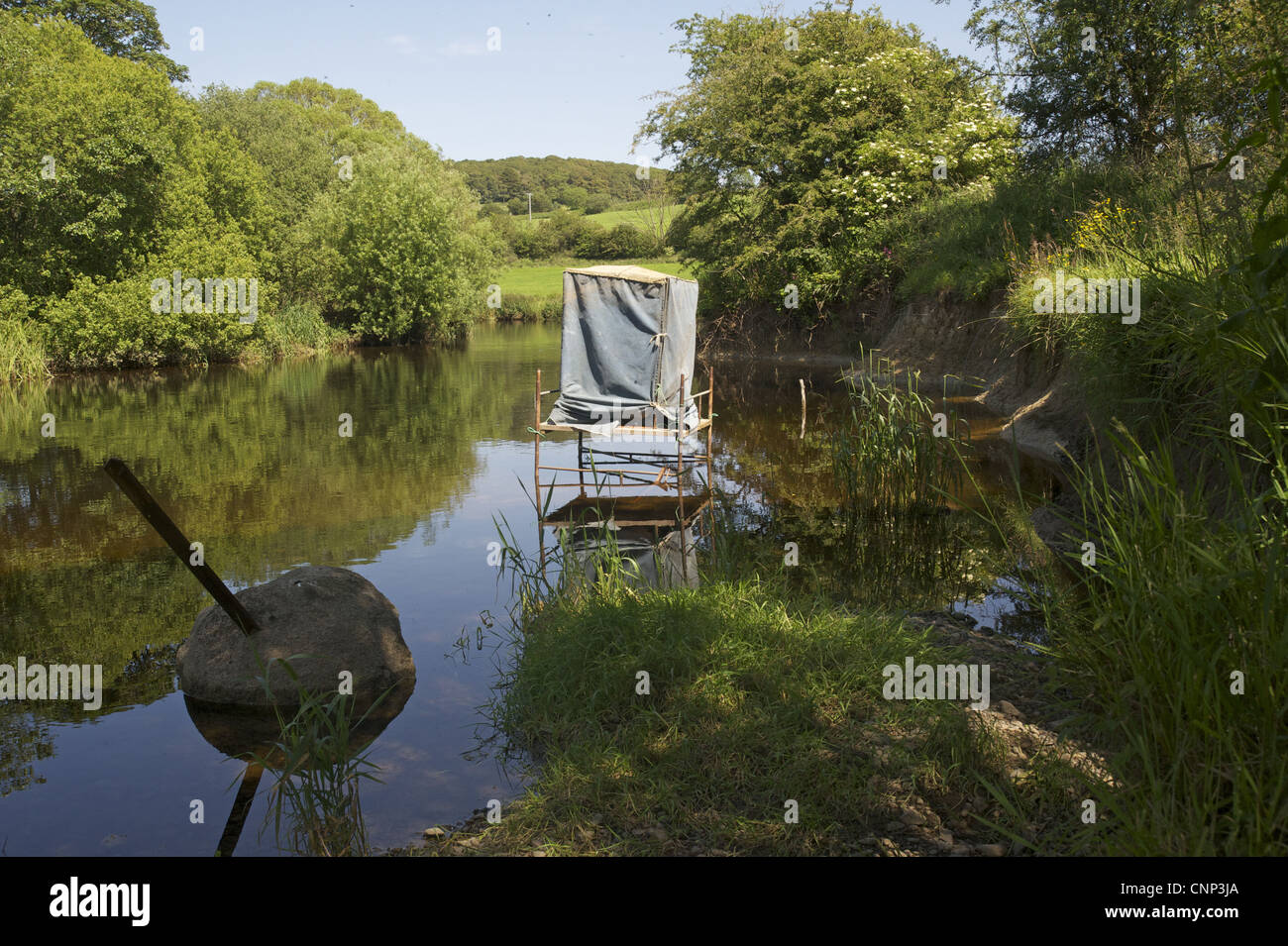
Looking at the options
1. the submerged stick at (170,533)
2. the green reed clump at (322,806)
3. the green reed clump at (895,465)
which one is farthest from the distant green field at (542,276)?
the green reed clump at (322,806)

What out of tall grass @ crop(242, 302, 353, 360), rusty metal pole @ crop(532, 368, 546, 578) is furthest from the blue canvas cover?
tall grass @ crop(242, 302, 353, 360)

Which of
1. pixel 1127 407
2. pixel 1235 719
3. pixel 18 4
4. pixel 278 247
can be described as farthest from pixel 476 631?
pixel 18 4

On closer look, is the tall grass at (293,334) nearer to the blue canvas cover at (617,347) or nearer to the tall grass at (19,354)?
the tall grass at (19,354)

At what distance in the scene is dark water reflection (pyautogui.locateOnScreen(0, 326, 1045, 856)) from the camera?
475 cm

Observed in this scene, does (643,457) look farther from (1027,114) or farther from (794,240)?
(794,240)

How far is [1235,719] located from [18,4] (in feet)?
149

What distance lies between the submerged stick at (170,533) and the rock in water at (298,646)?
0.49ft

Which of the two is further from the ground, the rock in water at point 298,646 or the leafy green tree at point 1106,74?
the leafy green tree at point 1106,74

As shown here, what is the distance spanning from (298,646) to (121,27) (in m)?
44.2

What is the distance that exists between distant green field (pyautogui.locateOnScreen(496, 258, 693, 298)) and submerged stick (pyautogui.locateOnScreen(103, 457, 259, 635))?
40157mm

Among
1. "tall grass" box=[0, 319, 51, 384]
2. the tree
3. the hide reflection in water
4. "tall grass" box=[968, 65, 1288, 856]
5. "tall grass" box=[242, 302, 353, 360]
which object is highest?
the tree

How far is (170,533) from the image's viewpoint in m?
4.66

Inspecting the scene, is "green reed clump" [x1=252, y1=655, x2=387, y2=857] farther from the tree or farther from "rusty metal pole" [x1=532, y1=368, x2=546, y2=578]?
the tree

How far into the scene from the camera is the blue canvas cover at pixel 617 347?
11648 millimetres
